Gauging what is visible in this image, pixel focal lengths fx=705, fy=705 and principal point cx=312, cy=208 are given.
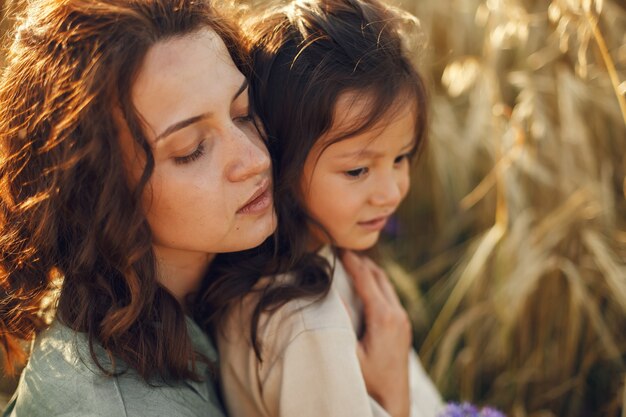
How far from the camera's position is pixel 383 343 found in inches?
72.4

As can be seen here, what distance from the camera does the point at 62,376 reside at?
1.39m

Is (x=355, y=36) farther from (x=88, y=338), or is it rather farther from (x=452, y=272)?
(x=452, y=272)

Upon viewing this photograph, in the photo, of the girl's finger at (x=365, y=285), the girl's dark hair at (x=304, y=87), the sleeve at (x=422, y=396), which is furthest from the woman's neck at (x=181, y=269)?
the sleeve at (x=422, y=396)

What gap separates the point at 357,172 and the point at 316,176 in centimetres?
11

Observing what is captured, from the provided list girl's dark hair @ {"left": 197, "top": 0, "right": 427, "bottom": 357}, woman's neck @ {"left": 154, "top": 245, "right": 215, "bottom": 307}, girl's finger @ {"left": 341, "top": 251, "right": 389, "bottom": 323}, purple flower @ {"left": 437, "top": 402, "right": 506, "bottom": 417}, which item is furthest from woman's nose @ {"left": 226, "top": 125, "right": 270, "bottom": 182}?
purple flower @ {"left": 437, "top": 402, "right": 506, "bottom": 417}

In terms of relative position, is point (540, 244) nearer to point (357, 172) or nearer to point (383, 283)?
point (383, 283)

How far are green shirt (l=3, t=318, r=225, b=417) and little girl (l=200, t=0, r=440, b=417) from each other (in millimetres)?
206

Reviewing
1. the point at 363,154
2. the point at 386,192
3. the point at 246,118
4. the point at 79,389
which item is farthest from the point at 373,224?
the point at 79,389

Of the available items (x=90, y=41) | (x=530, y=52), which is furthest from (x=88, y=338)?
(x=530, y=52)

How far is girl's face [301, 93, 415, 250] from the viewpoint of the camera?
5.28 ft

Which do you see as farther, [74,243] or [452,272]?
[452,272]

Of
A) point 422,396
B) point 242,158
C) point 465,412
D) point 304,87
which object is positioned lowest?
point 422,396

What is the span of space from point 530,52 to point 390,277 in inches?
39.3

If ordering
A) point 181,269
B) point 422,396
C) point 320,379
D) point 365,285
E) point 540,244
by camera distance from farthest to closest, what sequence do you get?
point 540,244, point 422,396, point 365,285, point 181,269, point 320,379
